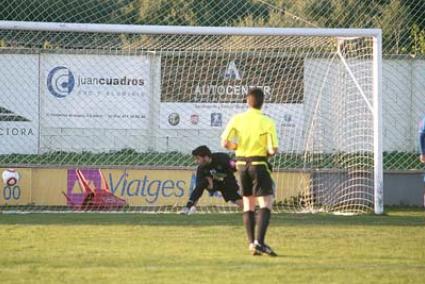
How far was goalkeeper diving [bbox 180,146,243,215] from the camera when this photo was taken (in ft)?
51.9

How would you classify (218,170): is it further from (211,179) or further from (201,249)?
(201,249)

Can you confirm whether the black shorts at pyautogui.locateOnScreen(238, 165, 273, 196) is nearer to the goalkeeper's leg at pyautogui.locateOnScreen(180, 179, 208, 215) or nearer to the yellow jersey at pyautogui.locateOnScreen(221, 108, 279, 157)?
the yellow jersey at pyautogui.locateOnScreen(221, 108, 279, 157)

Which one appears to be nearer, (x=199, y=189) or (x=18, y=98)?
(x=199, y=189)

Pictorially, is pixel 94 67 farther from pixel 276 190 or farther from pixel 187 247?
pixel 187 247

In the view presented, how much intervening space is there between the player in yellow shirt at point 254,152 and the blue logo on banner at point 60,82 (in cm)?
1209

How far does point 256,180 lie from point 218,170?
17.0 ft

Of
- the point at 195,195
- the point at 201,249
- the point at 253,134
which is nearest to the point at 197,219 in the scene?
the point at 195,195

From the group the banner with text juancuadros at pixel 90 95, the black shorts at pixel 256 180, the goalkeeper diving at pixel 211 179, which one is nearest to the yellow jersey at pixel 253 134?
the black shorts at pixel 256 180

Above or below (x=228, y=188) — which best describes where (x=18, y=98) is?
above

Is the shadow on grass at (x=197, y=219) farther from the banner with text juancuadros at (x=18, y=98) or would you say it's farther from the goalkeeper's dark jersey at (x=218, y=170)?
the banner with text juancuadros at (x=18, y=98)

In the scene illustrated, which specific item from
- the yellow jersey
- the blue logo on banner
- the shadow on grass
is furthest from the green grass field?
the blue logo on banner

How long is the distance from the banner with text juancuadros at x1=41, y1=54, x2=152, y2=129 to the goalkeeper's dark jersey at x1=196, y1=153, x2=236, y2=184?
19.5 feet

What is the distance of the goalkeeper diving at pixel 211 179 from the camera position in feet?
51.9

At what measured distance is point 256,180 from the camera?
1077 cm
